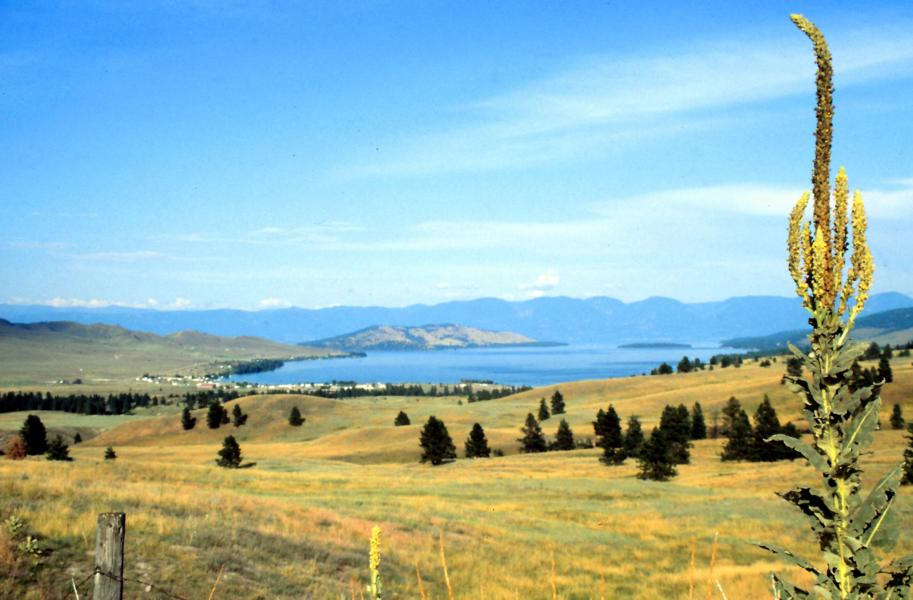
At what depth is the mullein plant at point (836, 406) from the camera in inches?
180

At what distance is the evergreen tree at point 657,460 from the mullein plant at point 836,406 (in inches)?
2400

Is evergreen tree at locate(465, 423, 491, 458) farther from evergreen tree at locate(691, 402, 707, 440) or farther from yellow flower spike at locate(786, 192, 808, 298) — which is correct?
yellow flower spike at locate(786, 192, 808, 298)

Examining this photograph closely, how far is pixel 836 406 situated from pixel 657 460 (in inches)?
2427

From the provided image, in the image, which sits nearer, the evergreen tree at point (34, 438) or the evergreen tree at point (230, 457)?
the evergreen tree at point (34, 438)

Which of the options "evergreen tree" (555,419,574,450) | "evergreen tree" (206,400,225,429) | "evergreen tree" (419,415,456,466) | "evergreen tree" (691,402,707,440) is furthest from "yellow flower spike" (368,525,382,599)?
"evergreen tree" (206,400,225,429)

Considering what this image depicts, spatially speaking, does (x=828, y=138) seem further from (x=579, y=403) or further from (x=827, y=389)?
(x=579, y=403)

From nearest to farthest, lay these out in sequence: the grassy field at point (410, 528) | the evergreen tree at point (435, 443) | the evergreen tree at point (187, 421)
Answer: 1. the grassy field at point (410, 528)
2. the evergreen tree at point (435, 443)
3. the evergreen tree at point (187, 421)

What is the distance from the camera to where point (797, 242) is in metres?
4.77

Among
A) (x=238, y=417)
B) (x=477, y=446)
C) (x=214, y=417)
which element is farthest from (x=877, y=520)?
(x=214, y=417)

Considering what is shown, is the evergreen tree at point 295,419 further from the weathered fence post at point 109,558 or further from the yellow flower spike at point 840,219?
the yellow flower spike at point 840,219

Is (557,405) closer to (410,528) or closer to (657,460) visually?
(657,460)

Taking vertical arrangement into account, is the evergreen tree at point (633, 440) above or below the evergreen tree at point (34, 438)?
below

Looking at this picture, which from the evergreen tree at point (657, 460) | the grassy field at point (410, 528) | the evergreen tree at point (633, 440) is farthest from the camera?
the evergreen tree at point (633, 440)

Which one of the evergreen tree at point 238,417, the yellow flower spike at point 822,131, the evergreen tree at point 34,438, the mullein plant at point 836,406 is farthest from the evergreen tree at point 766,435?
the evergreen tree at point 238,417
